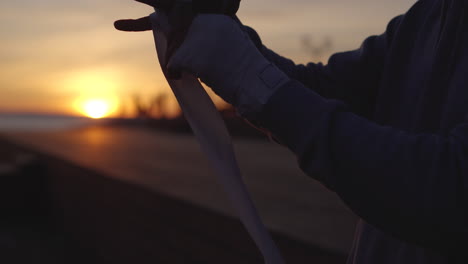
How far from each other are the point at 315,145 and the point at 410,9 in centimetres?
55

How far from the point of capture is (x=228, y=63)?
2.46 ft

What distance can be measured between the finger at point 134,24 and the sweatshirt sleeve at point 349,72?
0.31 metres

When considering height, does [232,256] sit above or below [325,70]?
below

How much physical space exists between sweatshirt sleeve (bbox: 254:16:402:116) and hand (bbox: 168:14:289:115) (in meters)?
0.42

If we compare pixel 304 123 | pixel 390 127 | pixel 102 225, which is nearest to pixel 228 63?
pixel 304 123

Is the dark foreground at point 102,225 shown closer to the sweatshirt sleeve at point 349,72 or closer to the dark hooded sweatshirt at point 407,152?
the sweatshirt sleeve at point 349,72

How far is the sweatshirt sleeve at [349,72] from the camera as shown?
1.19 m

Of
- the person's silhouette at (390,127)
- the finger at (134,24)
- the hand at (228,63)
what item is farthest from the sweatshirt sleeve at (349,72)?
the hand at (228,63)

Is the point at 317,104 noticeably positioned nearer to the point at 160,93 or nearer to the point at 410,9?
the point at 410,9

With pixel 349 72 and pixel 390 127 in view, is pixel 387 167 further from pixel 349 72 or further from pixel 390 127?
pixel 349 72

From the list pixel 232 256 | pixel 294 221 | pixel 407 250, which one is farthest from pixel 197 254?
pixel 407 250

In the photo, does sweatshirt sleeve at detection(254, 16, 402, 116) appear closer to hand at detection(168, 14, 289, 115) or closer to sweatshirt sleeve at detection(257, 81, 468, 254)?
hand at detection(168, 14, 289, 115)

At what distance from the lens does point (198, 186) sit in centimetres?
325

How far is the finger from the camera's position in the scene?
0.98m
